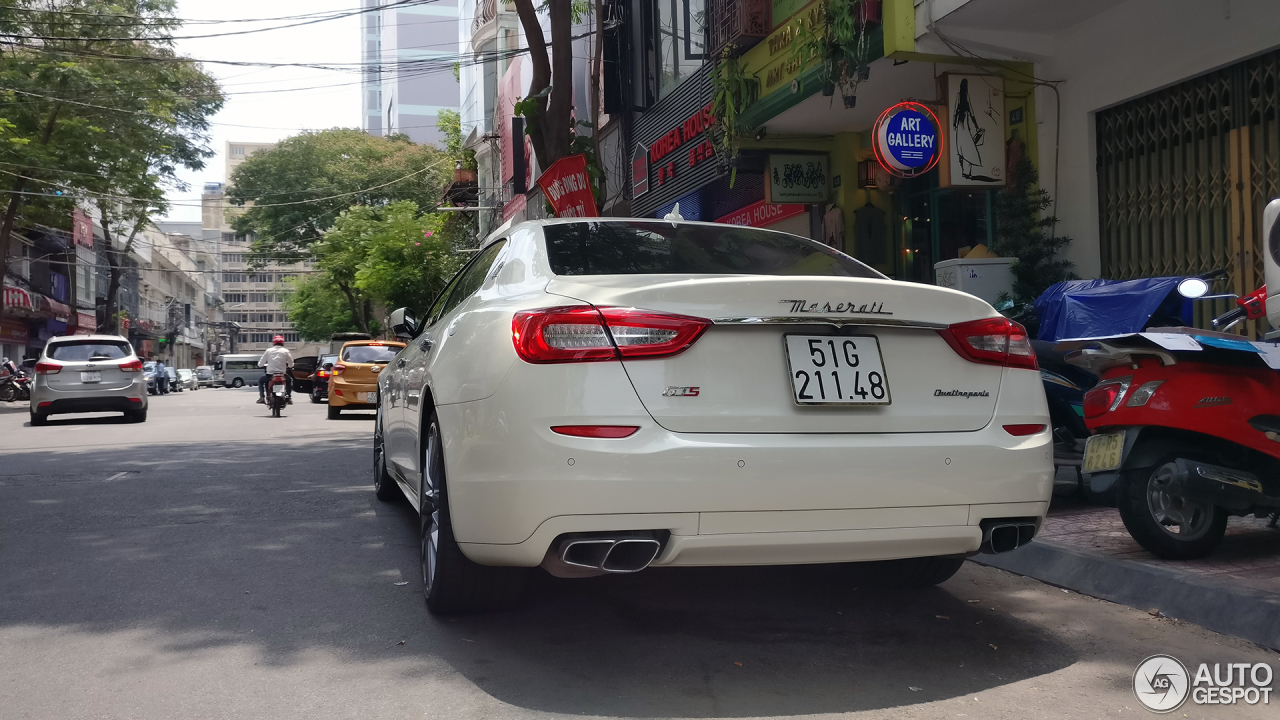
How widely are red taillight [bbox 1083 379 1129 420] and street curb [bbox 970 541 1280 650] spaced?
61cm

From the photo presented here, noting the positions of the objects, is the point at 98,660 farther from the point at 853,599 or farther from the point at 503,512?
the point at 853,599

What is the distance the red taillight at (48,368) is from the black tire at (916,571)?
52.7 feet

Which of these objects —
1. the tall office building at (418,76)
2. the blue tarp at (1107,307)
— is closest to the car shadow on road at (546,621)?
the blue tarp at (1107,307)

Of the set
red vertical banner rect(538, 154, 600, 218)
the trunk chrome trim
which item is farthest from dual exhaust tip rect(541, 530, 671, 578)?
red vertical banner rect(538, 154, 600, 218)

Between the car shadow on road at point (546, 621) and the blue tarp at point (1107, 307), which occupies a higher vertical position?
the blue tarp at point (1107, 307)

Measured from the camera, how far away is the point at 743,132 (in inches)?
523

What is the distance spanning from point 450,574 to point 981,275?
704 centimetres

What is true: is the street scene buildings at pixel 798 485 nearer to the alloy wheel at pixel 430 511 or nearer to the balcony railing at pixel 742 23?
the alloy wheel at pixel 430 511

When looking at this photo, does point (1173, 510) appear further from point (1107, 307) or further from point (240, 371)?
point (240, 371)

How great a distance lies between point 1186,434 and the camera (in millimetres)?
4688

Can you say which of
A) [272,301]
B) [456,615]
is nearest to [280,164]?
[456,615]

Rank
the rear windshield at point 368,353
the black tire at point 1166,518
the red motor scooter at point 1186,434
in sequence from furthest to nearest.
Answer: the rear windshield at point 368,353
the black tire at point 1166,518
the red motor scooter at point 1186,434

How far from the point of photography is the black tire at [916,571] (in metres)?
4.34

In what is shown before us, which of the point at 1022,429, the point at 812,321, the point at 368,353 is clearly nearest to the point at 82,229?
the point at 368,353
